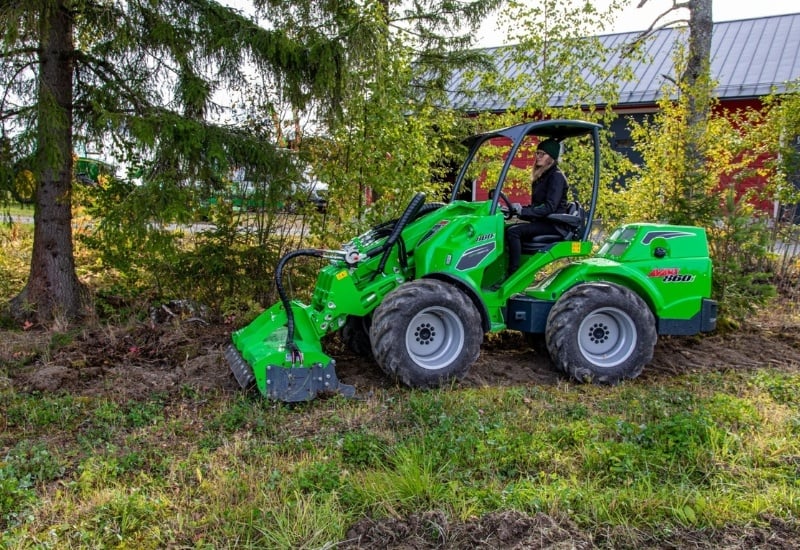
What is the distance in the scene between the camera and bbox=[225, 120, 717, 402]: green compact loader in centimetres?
566

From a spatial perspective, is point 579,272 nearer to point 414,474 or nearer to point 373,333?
point 373,333

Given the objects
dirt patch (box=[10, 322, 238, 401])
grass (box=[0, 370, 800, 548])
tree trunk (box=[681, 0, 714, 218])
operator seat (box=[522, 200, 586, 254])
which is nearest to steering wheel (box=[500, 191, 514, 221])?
operator seat (box=[522, 200, 586, 254])

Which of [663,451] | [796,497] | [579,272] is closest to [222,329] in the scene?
[579,272]

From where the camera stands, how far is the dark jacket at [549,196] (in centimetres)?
639

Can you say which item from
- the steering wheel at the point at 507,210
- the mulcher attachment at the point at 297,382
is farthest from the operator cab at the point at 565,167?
the mulcher attachment at the point at 297,382

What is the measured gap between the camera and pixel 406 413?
5.03 meters

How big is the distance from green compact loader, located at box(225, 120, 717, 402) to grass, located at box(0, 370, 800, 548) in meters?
0.39

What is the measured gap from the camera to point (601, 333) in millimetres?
6406

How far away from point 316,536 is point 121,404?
254cm

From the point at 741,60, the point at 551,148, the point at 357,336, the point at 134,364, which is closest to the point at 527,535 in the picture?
the point at 357,336

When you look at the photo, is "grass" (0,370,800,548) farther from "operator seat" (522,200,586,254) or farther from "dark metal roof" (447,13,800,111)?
"dark metal roof" (447,13,800,111)

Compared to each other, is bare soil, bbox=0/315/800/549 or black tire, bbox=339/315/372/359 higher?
black tire, bbox=339/315/372/359

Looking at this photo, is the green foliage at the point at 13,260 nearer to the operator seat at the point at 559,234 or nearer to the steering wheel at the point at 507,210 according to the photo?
the steering wheel at the point at 507,210

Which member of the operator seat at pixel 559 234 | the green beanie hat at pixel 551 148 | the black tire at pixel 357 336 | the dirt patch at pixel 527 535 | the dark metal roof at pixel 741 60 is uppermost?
the dark metal roof at pixel 741 60
